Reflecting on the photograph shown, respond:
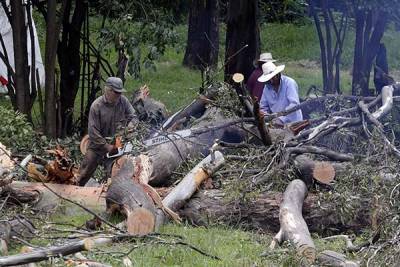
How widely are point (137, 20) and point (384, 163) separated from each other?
6793 mm

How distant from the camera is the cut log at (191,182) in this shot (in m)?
9.88

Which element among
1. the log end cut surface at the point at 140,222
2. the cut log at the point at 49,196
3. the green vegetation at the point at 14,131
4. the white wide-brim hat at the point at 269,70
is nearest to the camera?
the log end cut surface at the point at 140,222

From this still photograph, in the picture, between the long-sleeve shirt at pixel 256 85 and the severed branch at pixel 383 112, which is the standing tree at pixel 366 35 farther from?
the severed branch at pixel 383 112

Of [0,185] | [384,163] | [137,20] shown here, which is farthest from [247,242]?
[137,20]

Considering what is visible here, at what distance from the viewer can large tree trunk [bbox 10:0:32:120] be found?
15.2 metres

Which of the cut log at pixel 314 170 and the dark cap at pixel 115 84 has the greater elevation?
the dark cap at pixel 115 84

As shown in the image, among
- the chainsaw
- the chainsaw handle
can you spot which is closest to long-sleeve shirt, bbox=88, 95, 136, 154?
the chainsaw handle

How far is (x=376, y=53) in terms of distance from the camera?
56.3 feet

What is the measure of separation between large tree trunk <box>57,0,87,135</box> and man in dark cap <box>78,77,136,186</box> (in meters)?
4.00

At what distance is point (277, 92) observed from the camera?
12.0 meters

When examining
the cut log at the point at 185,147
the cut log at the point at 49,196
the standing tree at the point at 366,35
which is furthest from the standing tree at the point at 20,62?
the standing tree at the point at 366,35

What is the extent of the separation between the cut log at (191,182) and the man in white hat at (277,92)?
1.61m

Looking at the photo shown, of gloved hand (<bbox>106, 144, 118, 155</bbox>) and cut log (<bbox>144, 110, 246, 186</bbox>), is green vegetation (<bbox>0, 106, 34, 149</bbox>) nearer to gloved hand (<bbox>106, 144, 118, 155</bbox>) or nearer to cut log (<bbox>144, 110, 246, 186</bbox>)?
gloved hand (<bbox>106, 144, 118, 155</bbox>)

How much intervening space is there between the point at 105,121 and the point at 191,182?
2.26m
